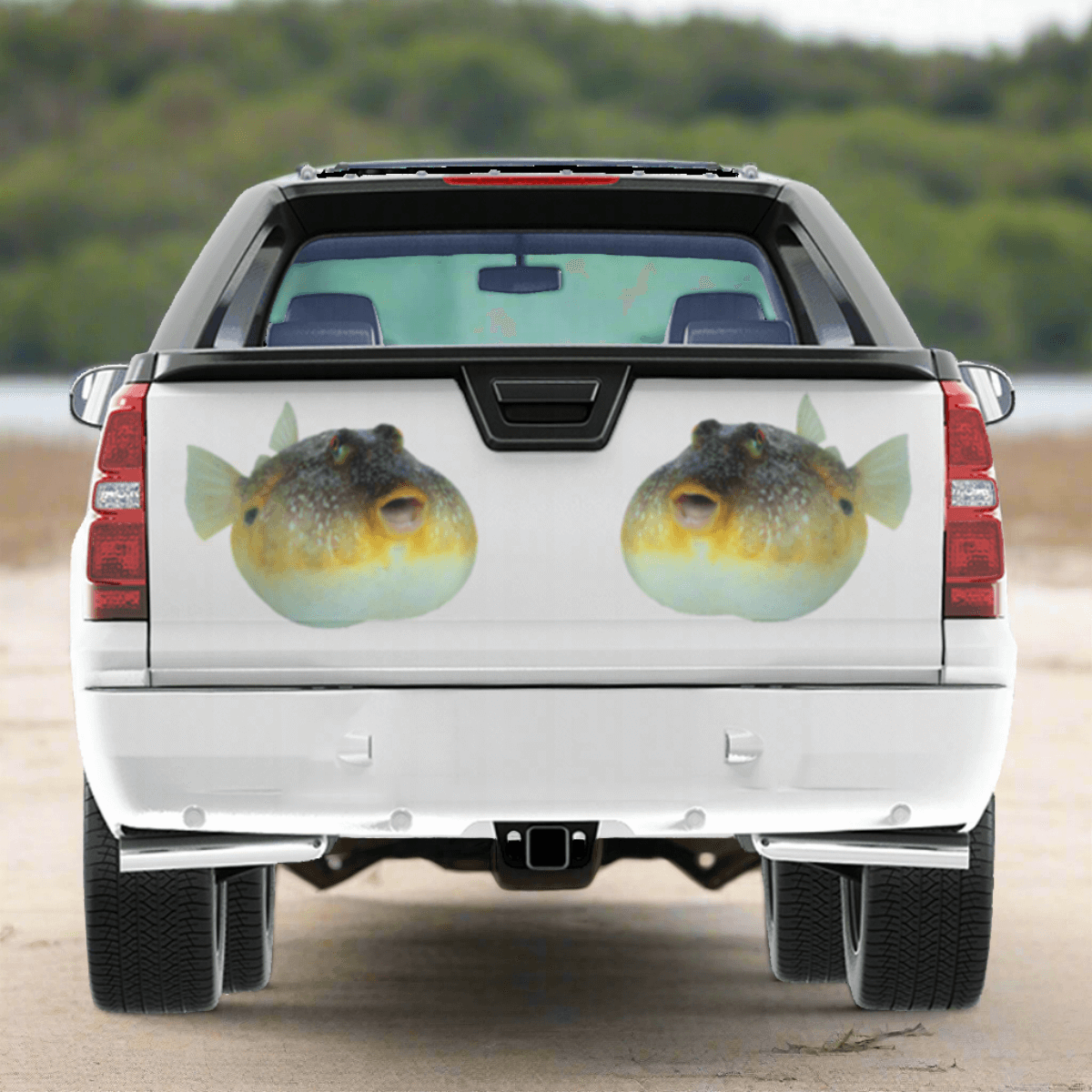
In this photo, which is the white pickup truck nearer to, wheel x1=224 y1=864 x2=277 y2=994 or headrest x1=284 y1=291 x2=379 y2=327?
wheel x1=224 y1=864 x2=277 y2=994

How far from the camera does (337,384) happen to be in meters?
3.76

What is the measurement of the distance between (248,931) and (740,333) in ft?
6.40

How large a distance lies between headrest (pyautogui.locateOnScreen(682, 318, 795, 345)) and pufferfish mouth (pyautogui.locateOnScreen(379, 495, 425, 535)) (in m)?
1.35

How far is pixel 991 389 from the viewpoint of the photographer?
437cm

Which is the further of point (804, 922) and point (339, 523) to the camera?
point (804, 922)

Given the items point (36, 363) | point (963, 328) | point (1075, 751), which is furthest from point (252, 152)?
point (1075, 751)

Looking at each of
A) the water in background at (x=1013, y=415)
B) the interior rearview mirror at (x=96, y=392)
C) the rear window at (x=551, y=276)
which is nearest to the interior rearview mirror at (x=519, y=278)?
the rear window at (x=551, y=276)

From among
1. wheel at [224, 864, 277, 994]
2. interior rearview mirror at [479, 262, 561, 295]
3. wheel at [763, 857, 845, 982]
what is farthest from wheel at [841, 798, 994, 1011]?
interior rearview mirror at [479, 262, 561, 295]

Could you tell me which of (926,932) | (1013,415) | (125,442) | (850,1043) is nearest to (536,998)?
(850,1043)

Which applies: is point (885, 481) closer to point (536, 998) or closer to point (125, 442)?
point (125, 442)

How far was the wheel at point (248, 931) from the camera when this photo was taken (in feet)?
16.1

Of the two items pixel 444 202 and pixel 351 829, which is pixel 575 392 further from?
pixel 444 202

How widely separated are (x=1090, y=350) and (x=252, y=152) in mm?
55656

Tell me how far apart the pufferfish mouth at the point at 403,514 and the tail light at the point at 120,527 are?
0.46 m
